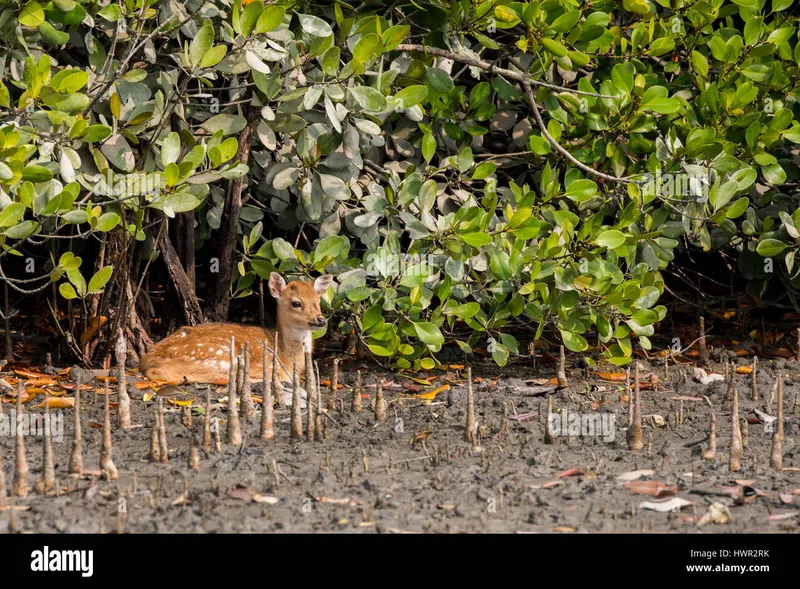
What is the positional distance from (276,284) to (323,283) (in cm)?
45

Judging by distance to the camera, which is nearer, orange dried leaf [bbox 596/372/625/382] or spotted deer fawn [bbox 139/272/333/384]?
spotted deer fawn [bbox 139/272/333/384]

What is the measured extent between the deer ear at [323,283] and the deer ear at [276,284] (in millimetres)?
293

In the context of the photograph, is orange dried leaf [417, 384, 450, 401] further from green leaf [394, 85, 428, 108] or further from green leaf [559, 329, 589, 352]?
green leaf [394, 85, 428, 108]

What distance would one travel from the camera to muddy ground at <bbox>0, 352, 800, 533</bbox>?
438 centimetres

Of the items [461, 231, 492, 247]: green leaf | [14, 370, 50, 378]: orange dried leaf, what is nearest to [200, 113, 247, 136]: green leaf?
[461, 231, 492, 247]: green leaf

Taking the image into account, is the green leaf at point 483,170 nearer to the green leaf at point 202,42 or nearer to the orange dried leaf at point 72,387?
the green leaf at point 202,42

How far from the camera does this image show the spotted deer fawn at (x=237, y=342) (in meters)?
7.28

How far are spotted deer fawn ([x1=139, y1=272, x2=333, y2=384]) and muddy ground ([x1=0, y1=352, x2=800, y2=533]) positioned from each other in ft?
1.69

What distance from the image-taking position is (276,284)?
25.5 feet

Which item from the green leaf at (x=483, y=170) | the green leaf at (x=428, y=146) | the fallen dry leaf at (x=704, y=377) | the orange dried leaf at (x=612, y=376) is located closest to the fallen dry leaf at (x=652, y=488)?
the fallen dry leaf at (x=704, y=377)

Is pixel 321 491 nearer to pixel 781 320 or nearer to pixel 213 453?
pixel 213 453

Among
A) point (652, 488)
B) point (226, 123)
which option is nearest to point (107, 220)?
point (226, 123)

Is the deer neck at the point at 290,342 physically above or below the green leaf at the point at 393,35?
below

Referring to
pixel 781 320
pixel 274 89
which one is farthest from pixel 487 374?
pixel 781 320
